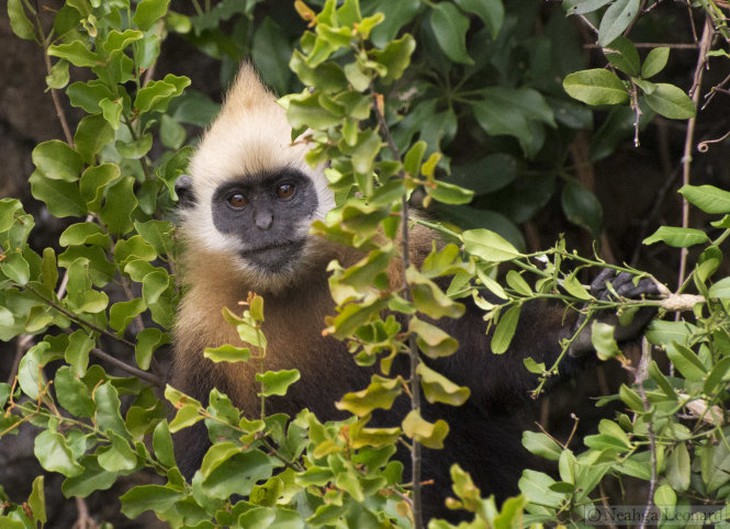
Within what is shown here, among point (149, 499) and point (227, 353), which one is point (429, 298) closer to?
point (227, 353)

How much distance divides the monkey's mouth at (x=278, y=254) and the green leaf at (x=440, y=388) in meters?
1.50

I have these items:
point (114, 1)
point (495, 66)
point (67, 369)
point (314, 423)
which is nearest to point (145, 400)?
point (67, 369)

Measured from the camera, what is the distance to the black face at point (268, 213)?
3121mm

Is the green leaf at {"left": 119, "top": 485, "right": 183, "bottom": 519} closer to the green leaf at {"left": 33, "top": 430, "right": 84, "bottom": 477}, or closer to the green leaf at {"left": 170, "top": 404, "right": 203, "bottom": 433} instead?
the green leaf at {"left": 33, "top": 430, "right": 84, "bottom": 477}

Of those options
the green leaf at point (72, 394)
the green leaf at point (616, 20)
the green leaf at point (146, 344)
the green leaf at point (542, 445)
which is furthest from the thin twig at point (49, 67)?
the green leaf at point (542, 445)

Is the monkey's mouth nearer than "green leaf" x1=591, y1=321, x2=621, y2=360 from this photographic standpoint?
No

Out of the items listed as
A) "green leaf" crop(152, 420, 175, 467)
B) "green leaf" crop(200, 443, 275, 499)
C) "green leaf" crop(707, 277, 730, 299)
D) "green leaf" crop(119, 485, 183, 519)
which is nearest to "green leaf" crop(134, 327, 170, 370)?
"green leaf" crop(152, 420, 175, 467)

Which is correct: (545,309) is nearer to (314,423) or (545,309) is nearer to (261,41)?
(314,423)

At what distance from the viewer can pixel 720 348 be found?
6.62 feet

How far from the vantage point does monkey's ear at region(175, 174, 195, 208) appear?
3.33 meters

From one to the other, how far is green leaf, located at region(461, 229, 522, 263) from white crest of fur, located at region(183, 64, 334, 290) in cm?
102

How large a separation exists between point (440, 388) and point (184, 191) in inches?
75.5

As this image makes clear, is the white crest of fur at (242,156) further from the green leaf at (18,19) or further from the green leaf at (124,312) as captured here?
the green leaf at (18,19)

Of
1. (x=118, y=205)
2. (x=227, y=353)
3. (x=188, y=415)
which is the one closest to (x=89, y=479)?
(x=188, y=415)
